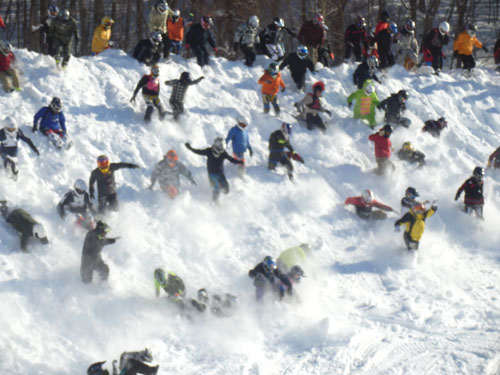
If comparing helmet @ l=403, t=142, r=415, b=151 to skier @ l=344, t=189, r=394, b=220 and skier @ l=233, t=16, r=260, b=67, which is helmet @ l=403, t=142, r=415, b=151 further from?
skier @ l=233, t=16, r=260, b=67

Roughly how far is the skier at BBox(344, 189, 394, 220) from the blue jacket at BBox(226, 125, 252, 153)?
8.03 ft

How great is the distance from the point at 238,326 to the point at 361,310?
2426mm

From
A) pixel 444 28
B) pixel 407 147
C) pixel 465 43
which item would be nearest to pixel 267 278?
pixel 407 147

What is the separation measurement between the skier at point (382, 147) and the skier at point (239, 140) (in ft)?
9.94

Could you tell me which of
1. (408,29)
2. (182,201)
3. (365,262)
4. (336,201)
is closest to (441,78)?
(408,29)

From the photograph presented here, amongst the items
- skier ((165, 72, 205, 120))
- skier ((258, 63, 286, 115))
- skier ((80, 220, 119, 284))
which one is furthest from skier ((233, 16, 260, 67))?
skier ((80, 220, 119, 284))

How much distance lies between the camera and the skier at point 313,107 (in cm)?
1773

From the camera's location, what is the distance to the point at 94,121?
624 inches

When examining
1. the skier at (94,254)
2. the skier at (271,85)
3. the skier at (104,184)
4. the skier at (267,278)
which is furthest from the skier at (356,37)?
the skier at (94,254)

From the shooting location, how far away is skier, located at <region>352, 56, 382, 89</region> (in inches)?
761

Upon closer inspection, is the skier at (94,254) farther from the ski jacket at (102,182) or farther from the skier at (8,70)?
the skier at (8,70)

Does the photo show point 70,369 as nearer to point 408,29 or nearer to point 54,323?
point 54,323

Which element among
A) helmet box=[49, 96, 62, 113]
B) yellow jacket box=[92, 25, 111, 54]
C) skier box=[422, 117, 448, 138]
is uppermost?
yellow jacket box=[92, 25, 111, 54]

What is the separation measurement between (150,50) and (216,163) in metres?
3.90
